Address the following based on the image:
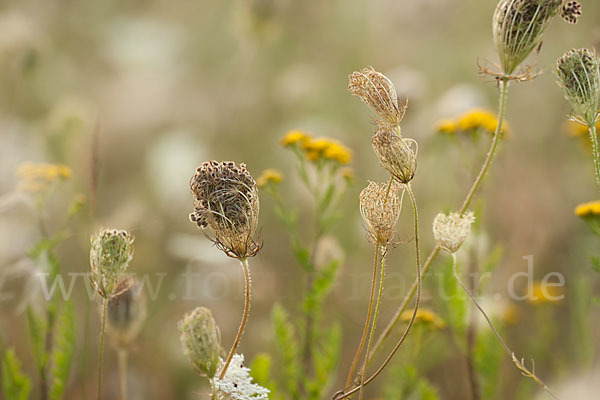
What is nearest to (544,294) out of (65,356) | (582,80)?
(582,80)

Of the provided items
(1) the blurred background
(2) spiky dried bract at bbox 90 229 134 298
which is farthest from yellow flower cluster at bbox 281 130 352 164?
(2) spiky dried bract at bbox 90 229 134 298

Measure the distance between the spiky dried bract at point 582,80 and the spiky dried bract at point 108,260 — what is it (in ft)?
4.32

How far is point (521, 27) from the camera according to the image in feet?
5.00

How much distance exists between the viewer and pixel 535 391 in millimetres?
3215

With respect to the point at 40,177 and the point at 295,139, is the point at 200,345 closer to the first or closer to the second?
the point at 295,139

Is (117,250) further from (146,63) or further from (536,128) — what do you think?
(146,63)

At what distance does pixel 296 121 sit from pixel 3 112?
2.68 m

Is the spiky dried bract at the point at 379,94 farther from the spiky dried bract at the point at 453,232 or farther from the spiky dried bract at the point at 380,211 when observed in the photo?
the spiky dried bract at the point at 453,232

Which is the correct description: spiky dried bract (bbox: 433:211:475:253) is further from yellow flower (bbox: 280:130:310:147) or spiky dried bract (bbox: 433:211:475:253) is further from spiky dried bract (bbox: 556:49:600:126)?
yellow flower (bbox: 280:130:310:147)

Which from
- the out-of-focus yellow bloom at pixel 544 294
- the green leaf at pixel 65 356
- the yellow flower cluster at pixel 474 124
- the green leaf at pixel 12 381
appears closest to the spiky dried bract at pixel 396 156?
the yellow flower cluster at pixel 474 124

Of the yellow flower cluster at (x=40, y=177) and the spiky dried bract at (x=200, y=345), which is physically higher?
the yellow flower cluster at (x=40, y=177)

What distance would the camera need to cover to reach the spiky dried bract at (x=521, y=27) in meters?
1.51

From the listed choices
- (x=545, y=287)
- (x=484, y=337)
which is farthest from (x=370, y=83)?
(x=545, y=287)

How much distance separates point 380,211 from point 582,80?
690 millimetres
